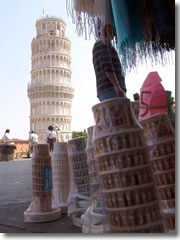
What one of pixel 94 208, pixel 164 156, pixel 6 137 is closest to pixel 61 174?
pixel 94 208

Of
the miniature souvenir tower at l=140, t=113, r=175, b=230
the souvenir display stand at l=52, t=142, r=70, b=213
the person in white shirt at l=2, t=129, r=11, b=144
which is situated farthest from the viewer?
the person in white shirt at l=2, t=129, r=11, b=144

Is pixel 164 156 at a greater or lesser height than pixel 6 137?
lesser

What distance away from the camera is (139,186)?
816mm

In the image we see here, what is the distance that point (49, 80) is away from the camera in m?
30.4

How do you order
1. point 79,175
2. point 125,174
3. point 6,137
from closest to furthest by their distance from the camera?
point 125,174
point 79,175
point 6,137

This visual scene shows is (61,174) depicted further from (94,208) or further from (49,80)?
(49,80)

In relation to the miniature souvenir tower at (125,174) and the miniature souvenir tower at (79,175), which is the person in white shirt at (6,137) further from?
the miniature souvenir tower at (125,174)

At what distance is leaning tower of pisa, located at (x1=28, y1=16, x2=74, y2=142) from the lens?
3033cm

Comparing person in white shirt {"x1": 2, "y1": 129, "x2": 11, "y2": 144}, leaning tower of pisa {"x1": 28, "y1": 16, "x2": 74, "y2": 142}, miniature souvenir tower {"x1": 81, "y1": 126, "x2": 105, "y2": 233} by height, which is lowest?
miniature souvenir tower {"x1": 81, "y1": 126, "x2": 105, "y2": 233}

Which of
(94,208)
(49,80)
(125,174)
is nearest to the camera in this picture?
(125,174)

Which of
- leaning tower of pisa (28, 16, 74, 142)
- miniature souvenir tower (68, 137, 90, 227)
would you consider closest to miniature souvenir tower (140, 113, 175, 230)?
miniature souvenir tower (68, 137, 90, 227)

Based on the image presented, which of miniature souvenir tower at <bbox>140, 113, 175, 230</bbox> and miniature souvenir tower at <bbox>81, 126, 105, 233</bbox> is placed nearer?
miniature souvenir tower at <bbox>140, 113, 175, 230</bbox>

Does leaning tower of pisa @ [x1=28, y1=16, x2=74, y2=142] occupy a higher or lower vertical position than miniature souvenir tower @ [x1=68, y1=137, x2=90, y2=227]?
higher

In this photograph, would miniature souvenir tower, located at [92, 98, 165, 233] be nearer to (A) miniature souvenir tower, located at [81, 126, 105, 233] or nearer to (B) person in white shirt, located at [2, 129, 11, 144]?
(A) miniature souvenir tower, located at [81, 126, 105, 233]
